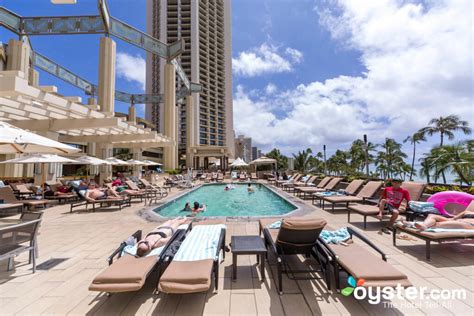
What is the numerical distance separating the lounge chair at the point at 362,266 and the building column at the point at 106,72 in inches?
912

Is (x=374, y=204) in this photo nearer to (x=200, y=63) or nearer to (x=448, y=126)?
(x=448, y=126)

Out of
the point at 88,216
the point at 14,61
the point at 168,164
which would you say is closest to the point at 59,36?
the point at 14,61

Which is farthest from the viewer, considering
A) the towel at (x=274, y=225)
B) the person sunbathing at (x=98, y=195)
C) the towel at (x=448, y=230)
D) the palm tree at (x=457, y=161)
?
the palm tree at (x=457, y=161)

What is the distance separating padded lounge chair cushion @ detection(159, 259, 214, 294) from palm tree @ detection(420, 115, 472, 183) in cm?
3196

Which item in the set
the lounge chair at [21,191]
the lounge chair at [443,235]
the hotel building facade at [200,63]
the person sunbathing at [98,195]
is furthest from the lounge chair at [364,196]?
the hotel building facade at [200,63]

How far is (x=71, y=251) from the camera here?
367cm

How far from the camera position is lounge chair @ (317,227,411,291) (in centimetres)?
201

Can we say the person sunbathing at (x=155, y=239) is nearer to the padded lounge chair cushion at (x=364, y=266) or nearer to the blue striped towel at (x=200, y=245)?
the blue striped towel at (x=200, y=245)

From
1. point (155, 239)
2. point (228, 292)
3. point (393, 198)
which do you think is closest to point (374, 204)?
point (393, 198)

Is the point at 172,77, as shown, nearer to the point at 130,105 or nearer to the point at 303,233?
the point at 130,105

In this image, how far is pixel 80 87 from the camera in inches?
1198

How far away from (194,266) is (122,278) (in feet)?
2.19

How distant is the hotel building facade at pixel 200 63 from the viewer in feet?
201

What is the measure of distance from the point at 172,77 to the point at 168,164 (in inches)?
492
